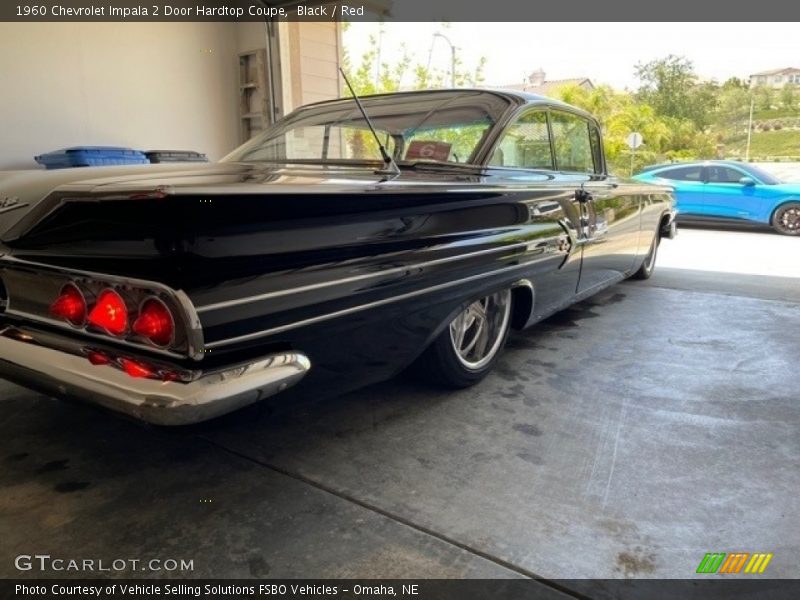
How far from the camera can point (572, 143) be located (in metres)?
3.90

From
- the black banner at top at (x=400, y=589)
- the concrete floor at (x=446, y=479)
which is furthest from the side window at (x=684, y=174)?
the black banner at top at (x=400, y=589)

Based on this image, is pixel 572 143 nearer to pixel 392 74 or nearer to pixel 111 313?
pixel 111 313

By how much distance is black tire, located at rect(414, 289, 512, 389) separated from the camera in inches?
106

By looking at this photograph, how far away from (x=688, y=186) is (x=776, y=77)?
1860 centimetres

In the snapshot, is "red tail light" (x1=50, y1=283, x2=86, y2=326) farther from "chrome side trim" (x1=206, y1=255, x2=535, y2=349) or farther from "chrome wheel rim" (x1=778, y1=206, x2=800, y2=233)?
"chrome wheel rim" (x1=778, y1=206, x2=800, y2=233)

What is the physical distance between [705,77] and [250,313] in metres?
30.5

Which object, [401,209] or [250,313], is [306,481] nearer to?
[250,313]

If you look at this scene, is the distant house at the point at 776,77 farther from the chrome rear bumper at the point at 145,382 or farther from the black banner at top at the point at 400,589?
the chrome rear bumper at the point at 145,382

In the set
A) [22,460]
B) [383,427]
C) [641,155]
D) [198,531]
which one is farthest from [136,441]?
[641,155]

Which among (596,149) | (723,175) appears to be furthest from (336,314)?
(723,175)

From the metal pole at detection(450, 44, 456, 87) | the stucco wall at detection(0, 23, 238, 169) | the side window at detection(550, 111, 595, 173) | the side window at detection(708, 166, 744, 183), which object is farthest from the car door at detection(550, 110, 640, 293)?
the metal pole at detection(450, 44, 456, 87)

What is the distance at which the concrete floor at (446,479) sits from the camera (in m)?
1.76

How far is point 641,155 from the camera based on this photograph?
2286cm

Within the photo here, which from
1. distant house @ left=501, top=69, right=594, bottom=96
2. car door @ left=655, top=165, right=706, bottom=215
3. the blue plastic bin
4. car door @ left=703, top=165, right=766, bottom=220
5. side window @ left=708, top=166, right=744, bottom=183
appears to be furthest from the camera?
distant house @ left=501, top=69, right=594, bottom=96
